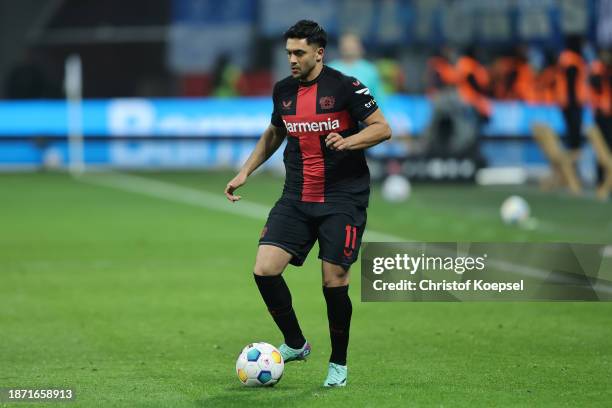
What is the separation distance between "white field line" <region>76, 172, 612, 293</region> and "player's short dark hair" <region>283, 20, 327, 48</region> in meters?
7.81

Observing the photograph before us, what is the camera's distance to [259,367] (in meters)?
7.28

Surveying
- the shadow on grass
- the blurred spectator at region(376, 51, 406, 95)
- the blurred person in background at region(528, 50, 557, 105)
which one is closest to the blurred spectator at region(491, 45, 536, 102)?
the blurred person in background at region(528, 50, 557, 105)

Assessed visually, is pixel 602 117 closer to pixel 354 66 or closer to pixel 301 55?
pixel 354 66

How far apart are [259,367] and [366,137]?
1388mm

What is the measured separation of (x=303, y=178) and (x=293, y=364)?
1.28 m

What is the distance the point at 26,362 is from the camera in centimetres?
818

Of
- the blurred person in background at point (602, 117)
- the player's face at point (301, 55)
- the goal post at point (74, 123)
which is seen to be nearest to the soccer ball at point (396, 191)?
the blurred person in background at point (602, 117)

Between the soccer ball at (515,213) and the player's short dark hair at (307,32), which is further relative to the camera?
the soccer ball at (515,213)

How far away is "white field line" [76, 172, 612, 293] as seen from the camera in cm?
1854

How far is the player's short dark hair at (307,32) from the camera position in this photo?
7277mm

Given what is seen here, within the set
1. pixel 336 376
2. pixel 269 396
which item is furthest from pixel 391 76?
pixel 269 396

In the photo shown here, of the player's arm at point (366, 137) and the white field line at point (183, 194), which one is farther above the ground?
the player's arm at point (366, 137)

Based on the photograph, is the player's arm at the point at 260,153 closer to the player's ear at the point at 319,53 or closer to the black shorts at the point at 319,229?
the black shorts at the point at 319,229

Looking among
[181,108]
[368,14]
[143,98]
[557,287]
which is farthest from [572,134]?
[557,287]
